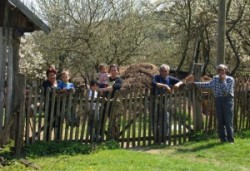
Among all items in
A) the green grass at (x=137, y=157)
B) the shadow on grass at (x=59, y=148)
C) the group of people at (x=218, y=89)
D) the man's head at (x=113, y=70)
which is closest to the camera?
the green grass at (x=137, y=157)

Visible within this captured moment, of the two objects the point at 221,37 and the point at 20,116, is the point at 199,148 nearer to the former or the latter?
the point at 221,37

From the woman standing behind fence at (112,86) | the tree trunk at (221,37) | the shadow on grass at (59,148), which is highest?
the tree trunk at (221,37)

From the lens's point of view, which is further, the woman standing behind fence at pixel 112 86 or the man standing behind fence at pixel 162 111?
the man standing behind fence at pixel 162 111

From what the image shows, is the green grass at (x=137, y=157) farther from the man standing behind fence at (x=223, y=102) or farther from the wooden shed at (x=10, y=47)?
the wooden shed at (x=10, y=47)

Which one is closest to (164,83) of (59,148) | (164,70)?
(164,70)

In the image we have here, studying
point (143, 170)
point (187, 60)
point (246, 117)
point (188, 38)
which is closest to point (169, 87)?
point (246, 117)

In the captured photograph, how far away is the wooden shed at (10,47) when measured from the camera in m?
9.14

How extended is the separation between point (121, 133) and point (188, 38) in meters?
15.4

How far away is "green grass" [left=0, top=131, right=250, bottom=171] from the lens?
303 inches

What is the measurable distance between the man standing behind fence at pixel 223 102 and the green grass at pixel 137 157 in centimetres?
30

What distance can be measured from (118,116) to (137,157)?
5.51 ft

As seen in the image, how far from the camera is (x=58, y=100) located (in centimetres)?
916

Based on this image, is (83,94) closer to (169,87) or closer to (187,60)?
(169,87)

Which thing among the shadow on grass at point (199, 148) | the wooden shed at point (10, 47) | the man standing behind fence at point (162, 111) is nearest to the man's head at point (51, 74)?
the wooden shed at point (10, 47)
